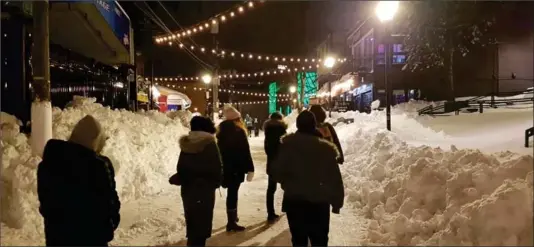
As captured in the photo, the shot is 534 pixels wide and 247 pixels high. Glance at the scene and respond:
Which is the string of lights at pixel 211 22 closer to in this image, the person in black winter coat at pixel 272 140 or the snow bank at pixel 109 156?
the snow bank at pixel 109 156

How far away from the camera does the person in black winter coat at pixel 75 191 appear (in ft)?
12.0

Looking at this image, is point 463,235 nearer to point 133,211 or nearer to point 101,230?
point 101,230

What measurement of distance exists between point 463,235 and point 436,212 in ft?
3.35

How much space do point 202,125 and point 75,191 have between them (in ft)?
6.64

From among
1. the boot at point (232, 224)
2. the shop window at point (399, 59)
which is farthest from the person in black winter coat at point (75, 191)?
the shop window at point (399, 59)

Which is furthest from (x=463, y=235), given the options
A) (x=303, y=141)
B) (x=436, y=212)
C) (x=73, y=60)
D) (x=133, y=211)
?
(x=73, y=60)

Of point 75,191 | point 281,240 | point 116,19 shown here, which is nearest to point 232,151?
point 281,240

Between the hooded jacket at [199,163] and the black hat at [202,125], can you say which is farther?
the black hat at [202,125]

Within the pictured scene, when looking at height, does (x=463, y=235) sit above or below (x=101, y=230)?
below

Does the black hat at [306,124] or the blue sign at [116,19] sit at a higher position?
the blue sign at [116,19]

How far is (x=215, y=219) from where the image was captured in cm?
802

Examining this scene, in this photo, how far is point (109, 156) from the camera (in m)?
8.95

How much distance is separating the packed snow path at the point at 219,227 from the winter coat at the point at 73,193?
2.81 metres

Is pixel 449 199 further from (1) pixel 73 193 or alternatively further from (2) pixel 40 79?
(2) pixel 40 79
